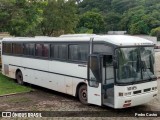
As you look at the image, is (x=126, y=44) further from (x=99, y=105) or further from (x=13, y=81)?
(x=13, y=81)

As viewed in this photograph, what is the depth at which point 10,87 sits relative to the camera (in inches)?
659

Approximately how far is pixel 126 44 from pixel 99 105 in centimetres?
252

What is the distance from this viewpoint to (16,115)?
36.9ft

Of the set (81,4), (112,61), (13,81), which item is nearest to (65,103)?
(112,61)

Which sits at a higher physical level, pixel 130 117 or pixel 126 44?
pixel 126 44

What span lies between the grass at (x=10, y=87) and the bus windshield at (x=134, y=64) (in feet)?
21.1

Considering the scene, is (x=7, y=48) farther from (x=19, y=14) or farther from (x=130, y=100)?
(x=130, y=100)

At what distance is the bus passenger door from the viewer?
11.7m

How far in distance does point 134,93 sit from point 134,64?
105cm

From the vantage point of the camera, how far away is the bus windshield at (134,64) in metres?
11.0

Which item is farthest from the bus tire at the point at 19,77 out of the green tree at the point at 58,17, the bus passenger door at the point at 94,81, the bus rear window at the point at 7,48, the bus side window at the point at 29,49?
the green tree at the point at 58,17

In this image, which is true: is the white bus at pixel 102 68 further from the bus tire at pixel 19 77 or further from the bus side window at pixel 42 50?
the bus tire at pixel 19 77

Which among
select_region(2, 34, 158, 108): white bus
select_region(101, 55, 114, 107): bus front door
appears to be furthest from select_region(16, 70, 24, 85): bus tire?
select_region(101, 55, 114, 107): bus front door

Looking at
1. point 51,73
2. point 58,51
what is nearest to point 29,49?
point 51,73
